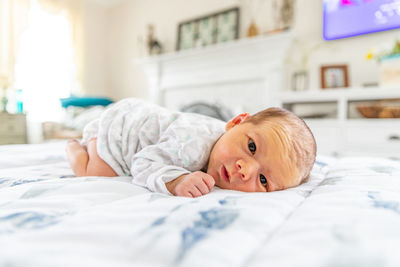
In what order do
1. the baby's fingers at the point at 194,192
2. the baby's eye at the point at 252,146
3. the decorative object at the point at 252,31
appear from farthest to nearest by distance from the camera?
the decorative object at the point at 252,31
the baby's eye at the point at 252,146
the baby's fingers at the point at 194,192

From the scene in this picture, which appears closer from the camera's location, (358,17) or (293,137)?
(293,137)

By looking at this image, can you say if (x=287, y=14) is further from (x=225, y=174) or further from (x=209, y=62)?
(x=225, y=174)

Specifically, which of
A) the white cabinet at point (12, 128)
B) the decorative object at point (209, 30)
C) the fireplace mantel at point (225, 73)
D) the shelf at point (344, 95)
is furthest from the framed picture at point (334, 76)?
the white cabinet at point (12, 128)

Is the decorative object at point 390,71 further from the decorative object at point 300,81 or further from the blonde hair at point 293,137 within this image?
the blonde hair at point 293,137

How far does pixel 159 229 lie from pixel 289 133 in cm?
44

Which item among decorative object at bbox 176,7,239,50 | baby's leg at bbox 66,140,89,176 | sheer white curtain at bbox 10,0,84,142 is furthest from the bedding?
sheer white curtain at bbox 10,0,84,142

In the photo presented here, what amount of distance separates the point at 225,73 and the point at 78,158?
249cm

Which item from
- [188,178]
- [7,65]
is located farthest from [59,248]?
[7,65]

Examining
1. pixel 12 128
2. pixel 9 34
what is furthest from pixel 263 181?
pixel 9 34

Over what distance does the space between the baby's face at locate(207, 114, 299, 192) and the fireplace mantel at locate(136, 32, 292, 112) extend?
80.8 inches

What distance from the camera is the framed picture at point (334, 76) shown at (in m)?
2.54

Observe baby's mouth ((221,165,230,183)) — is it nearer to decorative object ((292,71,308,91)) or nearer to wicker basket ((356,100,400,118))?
wicker basket ((356,100,400,118))

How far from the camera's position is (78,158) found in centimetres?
91

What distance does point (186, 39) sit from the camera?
11.8ft
